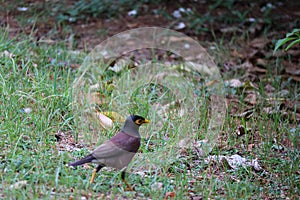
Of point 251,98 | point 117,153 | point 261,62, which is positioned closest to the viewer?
point 117,153

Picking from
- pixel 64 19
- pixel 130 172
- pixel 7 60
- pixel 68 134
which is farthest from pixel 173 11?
pixel 130 172

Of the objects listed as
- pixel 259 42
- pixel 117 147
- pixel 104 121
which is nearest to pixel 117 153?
pixel 117 147

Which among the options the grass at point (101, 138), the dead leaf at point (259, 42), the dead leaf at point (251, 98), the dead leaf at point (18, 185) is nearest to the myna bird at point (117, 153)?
the grass at point (101, 138)

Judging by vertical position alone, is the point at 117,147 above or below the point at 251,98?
above

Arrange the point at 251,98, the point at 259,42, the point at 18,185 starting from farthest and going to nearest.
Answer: the point at 259,42
the point at 251,98
the point at 18,185

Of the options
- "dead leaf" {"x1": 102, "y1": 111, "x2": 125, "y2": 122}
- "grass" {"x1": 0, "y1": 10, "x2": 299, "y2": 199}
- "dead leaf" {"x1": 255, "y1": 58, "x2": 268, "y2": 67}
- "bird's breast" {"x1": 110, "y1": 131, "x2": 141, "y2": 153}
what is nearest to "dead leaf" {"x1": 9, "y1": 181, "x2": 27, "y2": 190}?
"grass" {"x1": 0, "y1": 10, "x2": 299, "y2": 199}

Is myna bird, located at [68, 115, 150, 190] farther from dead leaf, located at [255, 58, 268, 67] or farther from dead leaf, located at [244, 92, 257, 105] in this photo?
dead leaf, located at [255, 58, 268, 67]

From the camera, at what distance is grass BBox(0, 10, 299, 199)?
3154 mm

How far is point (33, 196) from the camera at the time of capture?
2.93 meters

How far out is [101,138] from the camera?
12.3 feet

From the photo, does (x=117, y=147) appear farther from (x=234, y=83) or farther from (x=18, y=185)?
(x=234, y=83)

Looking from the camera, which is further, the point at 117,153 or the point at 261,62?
the point at 261,62

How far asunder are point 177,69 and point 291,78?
4.27ft

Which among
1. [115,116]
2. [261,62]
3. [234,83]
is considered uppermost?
[115,116]
